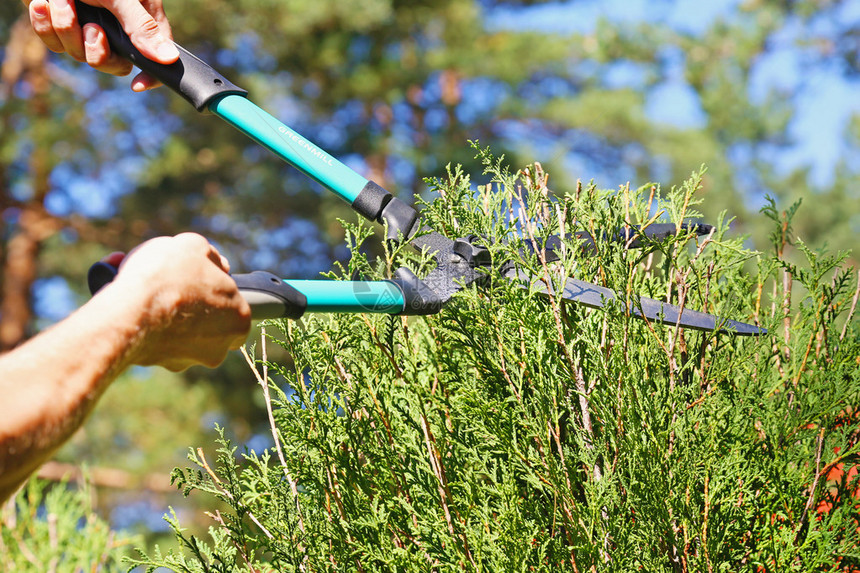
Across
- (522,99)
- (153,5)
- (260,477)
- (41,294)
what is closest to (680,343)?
(260,477)

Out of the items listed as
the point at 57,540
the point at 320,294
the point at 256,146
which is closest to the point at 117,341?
the point at 320,294

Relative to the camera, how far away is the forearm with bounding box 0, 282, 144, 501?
122 cm

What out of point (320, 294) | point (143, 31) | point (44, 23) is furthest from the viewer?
point (44, 23)

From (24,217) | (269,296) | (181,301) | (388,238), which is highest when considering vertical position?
(24,217)

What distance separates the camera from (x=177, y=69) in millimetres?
2648

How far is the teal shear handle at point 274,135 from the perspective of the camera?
258 centimetres

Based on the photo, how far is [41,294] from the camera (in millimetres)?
15375

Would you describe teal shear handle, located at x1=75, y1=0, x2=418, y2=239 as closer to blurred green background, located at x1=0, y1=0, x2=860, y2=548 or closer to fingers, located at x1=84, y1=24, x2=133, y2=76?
fingers, located at x1=84, y1=24, x2=133, y2=76

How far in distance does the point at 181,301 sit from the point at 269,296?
0.93 ft

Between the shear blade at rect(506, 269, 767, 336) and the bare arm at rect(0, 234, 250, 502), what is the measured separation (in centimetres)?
103

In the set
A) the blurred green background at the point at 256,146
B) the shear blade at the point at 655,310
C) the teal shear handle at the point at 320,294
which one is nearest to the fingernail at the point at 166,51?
the teal shear handle at the point at 320,294

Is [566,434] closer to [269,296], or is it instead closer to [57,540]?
[269,296]

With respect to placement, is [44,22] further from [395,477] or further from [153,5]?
[395,477]

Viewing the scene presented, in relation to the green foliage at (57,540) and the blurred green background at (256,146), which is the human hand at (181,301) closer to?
the green foliage at (57,540)
